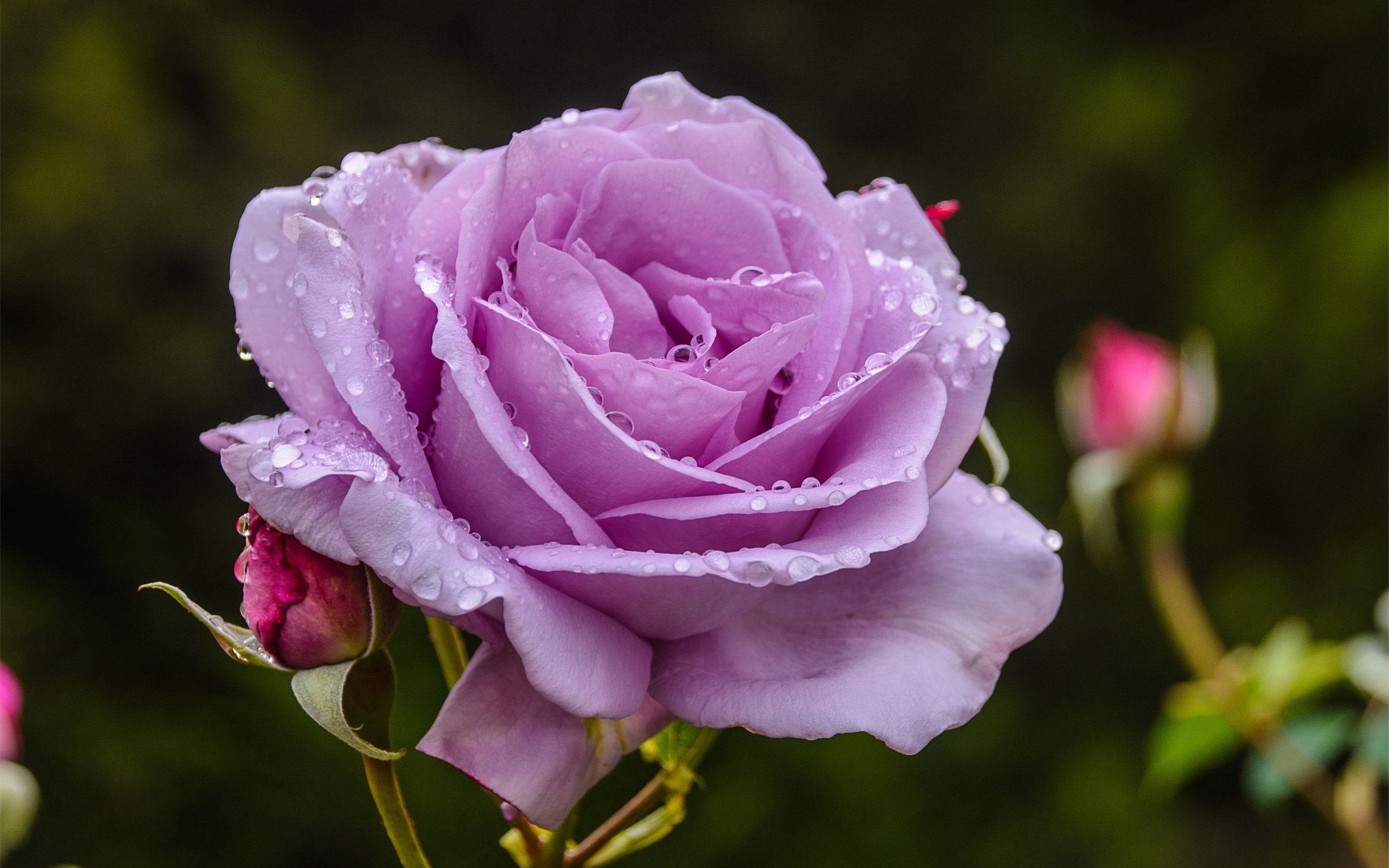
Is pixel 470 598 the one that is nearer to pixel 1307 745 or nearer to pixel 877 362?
pixel 877 362

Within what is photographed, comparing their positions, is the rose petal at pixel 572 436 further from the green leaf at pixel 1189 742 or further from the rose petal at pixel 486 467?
the green leaf at pixel 1189 742

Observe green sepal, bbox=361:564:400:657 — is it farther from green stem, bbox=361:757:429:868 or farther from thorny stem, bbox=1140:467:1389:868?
thorny stem, bbox=1140:467:1389:868

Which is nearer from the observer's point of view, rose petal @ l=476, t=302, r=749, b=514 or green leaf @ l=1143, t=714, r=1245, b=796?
rose petal @ l=476, t=302, r=749, b=514

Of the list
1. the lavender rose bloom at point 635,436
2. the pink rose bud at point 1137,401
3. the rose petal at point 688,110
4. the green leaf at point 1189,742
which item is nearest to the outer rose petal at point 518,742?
the lavender rose bloom at point 635,436

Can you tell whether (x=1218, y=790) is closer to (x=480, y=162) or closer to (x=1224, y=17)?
(x=1224, y=17)

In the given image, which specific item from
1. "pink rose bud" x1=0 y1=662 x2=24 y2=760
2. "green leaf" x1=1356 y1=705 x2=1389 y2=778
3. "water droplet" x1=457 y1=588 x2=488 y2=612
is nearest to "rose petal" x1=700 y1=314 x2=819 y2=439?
"water droplet" x1=457 y1=588 x2=488 y2=612

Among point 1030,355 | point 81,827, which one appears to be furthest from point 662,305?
point 1030,355

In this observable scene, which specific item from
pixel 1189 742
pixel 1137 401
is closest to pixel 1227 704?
pixel 1189 742
